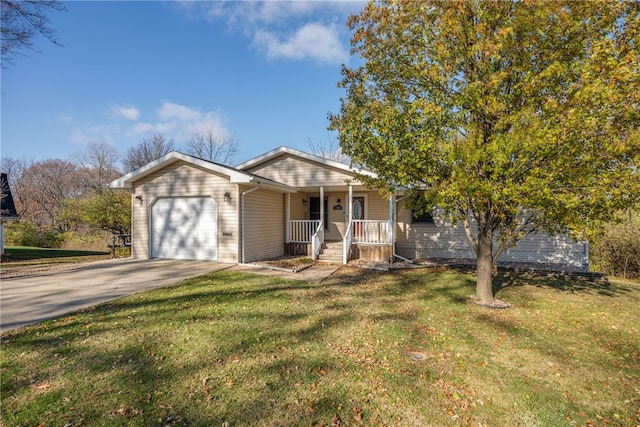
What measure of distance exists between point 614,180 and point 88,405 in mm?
7212

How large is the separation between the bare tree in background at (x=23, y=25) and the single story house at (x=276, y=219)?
178 inches

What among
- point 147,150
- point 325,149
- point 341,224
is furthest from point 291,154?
point 147,150

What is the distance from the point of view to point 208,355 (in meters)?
3.76

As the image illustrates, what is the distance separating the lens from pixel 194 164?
10320 millimetres

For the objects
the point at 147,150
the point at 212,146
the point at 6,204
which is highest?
the point at 212,146

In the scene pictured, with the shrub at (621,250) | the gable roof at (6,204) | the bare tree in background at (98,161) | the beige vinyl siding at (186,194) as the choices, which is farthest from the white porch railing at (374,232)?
the bare tree in background at (98,161)

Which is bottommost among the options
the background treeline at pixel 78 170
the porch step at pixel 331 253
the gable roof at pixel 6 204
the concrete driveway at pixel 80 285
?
the concrete driveway at pixel 80 285

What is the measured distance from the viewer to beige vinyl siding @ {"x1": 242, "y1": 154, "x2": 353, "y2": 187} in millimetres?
12242

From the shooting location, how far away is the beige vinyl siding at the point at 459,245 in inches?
461

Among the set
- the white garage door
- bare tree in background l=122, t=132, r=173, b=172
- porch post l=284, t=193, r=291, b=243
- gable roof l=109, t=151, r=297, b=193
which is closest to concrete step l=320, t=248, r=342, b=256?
porch post l=284, t=193, r=291, b=243

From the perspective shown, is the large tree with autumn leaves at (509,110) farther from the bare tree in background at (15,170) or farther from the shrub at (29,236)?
the bare tree in background at (15,170)

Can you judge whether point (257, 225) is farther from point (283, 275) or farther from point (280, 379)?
point (280, 379)

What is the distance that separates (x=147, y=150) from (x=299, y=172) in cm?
2633

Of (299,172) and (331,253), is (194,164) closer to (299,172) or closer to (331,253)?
(299,172)
